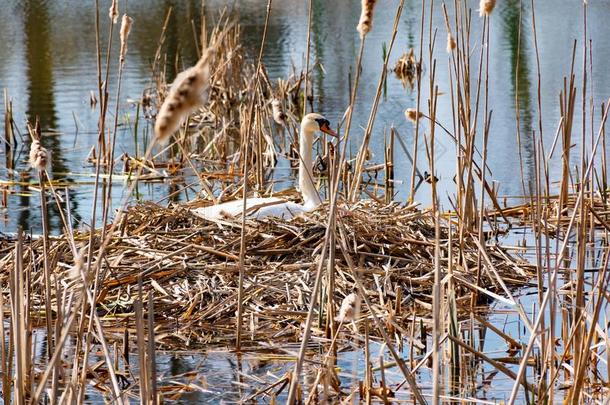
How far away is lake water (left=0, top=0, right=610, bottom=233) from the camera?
34.2ft

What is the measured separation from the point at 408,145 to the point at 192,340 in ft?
22.2

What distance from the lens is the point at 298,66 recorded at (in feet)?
58.5

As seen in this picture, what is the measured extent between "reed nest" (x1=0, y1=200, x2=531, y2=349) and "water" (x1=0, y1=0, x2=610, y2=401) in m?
0.54

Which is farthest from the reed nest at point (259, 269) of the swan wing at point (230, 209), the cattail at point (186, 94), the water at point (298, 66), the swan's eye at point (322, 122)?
the cattail at point (186, 94)

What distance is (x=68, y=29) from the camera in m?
25.4

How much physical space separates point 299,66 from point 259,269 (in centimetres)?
1229

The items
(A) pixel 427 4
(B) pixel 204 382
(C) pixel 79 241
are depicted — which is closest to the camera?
(B) pixel 204 382

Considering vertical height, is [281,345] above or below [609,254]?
below

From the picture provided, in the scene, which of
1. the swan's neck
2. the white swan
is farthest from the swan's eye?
the white swan

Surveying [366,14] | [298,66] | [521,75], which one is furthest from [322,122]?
[298,66]

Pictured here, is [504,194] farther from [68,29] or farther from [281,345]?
[68,29]

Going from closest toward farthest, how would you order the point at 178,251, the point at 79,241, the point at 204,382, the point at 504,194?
1. the point at 204,382
2. the point at 178,251
3. the point at 79,241
4. the point at 504,194

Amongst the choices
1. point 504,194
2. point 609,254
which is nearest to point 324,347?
point 609,254

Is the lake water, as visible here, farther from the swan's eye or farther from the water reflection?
the swan's eye
